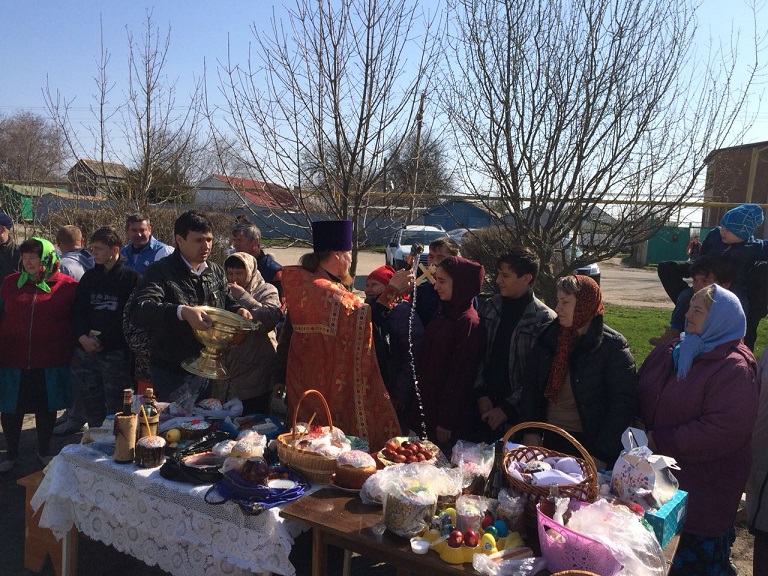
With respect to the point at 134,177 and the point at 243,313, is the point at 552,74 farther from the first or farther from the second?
the point at 134,177

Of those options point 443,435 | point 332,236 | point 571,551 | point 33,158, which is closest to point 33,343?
point 332,236

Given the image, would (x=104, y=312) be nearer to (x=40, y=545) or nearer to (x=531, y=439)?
(x=40, y=545)

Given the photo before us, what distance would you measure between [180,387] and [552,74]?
3629 millimetres

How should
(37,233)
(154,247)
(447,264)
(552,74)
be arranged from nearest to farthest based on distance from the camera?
(447,264)
(552,74)
(154,247)
(37,233)

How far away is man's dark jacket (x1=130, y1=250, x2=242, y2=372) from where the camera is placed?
3303 mm

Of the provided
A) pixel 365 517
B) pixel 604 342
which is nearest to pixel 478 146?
pixel 604 342

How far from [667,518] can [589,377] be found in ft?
3.05

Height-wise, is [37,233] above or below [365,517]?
above

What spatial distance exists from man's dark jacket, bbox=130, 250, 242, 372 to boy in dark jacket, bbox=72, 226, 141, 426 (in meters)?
1.16

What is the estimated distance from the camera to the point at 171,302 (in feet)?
11.6

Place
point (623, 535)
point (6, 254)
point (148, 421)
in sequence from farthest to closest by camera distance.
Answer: point (6, 254) < point (148, 421) < point (623, 535)

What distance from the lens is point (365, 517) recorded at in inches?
96.0

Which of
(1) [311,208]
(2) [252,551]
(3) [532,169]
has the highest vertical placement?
Answer: (3) [532,169]

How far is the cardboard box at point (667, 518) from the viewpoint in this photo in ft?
7.44
